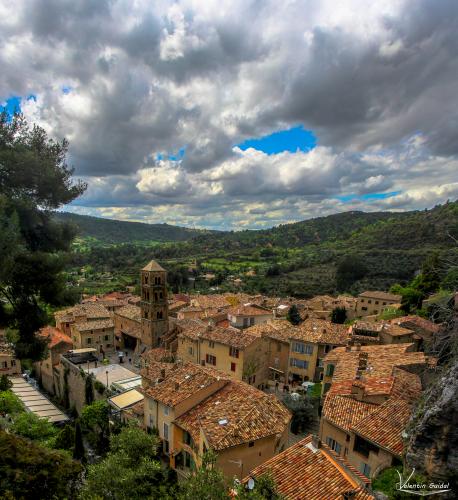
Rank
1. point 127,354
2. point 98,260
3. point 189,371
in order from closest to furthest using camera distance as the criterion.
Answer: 1. point 189,371
2. point 127,354
3. point 98,260

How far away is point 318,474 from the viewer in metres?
12.0

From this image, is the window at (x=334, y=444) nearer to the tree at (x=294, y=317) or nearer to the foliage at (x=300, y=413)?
the foliage at (x=300, y=413)

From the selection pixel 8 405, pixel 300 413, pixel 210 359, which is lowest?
pixel 8 405

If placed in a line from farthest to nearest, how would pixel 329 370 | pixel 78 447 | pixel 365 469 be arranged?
pixel 329 370 → pixel 78 447 → pixel 365 469

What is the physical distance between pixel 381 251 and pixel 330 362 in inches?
3409

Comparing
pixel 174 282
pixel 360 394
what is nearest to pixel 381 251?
pixel 174 282

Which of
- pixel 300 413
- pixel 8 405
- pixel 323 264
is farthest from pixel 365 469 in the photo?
pixel 323 264

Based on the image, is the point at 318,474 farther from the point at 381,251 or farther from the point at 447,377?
the point at 381,251

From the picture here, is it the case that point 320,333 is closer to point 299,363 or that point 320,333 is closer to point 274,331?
point 299,363

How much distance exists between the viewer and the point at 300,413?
80.0 feet

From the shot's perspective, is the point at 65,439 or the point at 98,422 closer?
the point at 65,439

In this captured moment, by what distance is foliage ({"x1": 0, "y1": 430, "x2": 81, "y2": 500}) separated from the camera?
21.4 ft

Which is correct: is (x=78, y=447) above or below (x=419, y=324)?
below

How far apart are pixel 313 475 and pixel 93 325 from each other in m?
44.1
